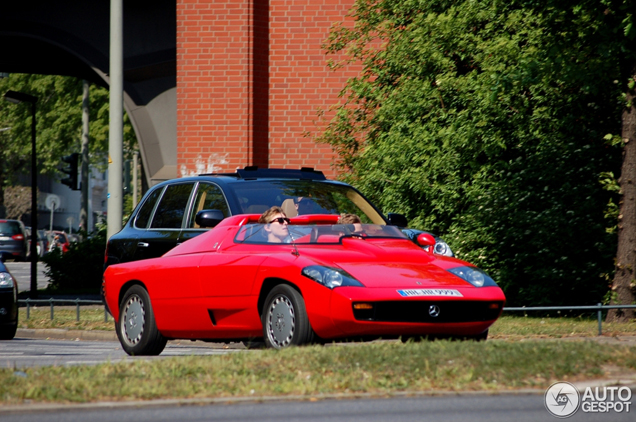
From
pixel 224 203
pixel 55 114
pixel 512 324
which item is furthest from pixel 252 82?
pixel 55 114

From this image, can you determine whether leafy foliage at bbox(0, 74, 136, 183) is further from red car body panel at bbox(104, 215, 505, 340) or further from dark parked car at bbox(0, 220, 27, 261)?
red car body panel at bbox(104, 215, 505, 340)

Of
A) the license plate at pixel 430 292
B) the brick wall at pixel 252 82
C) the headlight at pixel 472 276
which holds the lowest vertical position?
the license plate at pixel 430 292

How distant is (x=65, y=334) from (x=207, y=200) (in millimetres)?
5881

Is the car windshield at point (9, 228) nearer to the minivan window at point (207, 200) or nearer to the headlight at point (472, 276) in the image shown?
the minivan window at point (207, 200)

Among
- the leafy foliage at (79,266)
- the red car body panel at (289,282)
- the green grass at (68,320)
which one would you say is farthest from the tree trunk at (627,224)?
the leafy foliage at (79,266)

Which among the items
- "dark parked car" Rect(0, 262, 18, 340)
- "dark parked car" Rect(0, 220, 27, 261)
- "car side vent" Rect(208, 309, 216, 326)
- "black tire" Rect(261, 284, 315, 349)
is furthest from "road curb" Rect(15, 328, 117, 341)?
"dark parked car" Rect(0, 220, 27, 261)

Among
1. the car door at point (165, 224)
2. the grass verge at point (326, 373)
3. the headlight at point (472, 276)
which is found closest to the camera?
the grass verge at point (326, 373)

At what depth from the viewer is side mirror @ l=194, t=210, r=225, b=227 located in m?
9.93

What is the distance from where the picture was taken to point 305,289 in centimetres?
834

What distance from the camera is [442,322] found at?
28.2 feet

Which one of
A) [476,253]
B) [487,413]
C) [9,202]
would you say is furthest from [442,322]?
[9,202]

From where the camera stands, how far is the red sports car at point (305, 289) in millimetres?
8320

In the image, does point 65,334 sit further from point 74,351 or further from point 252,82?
point 252,82

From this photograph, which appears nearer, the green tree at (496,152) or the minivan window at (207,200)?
the minivan window at (207,200)
